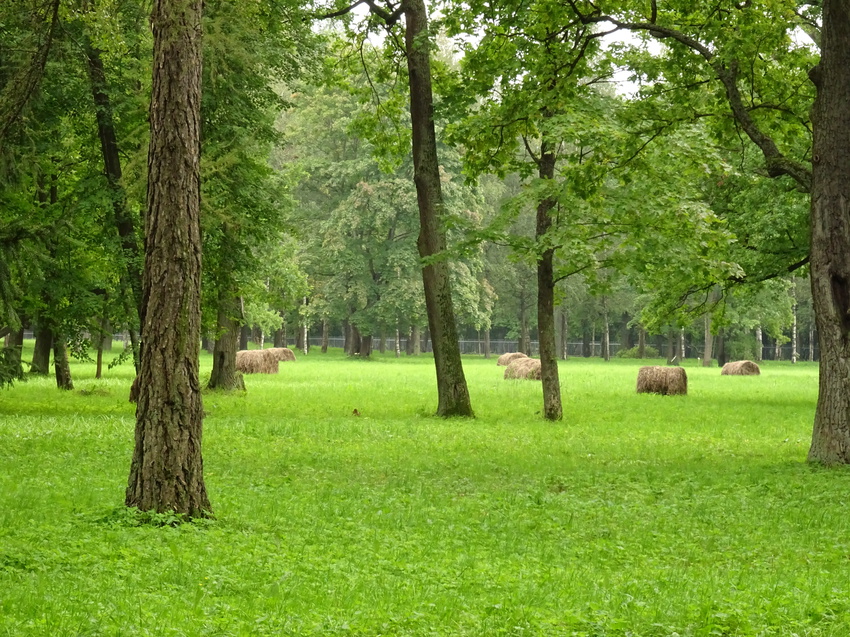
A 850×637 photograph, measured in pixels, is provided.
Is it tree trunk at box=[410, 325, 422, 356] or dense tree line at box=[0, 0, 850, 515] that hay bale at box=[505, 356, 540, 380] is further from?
tree trunk at box=[410, 325, 422, 356]

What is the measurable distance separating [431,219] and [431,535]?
13631 mm

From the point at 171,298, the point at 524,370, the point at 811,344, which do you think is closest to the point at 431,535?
the point at 171,298

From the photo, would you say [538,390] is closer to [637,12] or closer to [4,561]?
[637,12]

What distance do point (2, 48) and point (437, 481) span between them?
1083 cm

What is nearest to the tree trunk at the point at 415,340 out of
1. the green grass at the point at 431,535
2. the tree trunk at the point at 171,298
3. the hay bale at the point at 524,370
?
the hay bale at the point at 524,370

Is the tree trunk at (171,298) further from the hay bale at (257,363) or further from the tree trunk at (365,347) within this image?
the tree trunk at (365,347)

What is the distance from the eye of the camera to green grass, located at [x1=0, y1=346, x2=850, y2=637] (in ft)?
21.2

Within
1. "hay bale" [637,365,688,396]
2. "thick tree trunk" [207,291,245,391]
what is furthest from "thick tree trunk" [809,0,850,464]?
"thick tree trunk" [207,291,245,391]

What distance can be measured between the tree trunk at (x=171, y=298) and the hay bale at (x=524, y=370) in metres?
30.3

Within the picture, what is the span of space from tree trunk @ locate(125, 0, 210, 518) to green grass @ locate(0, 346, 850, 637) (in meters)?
0.55

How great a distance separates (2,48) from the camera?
1753 centimetres

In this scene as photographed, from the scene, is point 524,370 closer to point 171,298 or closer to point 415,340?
point 171,298

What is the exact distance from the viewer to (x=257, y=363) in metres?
41.3

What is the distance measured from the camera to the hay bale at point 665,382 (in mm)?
32156
